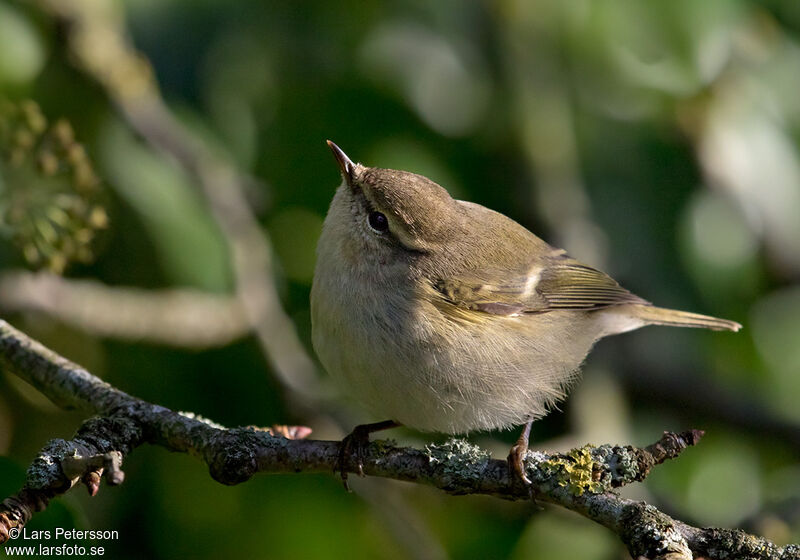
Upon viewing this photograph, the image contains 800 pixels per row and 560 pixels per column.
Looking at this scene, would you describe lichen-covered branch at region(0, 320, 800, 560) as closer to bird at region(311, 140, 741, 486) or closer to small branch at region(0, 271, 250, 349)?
bird at region(311, 140, 741, 486)

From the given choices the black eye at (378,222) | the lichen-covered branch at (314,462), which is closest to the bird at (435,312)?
the black eye at (378,222)

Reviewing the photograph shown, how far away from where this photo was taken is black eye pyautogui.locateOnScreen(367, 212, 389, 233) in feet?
10.7

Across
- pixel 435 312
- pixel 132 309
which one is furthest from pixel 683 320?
pixel 132 309

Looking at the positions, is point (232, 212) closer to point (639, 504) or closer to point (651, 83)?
point (651, 83)

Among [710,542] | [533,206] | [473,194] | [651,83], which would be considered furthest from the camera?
[533,206]

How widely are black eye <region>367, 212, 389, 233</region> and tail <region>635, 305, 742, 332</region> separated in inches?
58.9

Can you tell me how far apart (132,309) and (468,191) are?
5.59ft

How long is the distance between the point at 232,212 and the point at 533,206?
5.29 ft

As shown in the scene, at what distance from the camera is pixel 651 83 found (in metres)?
3.98

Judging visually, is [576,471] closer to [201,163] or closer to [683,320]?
[683,320]

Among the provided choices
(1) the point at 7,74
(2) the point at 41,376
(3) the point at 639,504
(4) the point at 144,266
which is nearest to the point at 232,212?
(4) the point at 144,266

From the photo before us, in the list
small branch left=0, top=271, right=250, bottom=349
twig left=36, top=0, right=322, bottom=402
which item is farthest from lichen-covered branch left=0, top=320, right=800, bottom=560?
twig left=36, top=0, right=322, bottom=402

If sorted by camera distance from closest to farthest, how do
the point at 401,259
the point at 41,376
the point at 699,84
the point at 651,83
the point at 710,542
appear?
the point at 710,542
the point at 41,376
the point at 401,259
the point at 699,84
the point at 651,83

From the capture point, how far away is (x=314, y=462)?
256 centimetres
